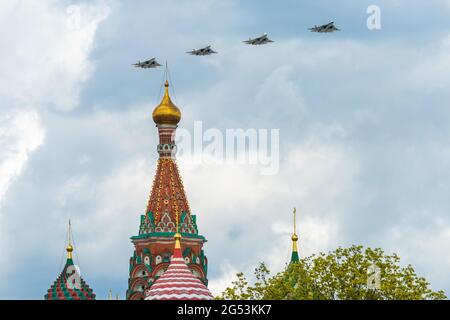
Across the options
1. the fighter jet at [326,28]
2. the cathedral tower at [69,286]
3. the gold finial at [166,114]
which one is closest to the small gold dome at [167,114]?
the gold finial at [166,114]

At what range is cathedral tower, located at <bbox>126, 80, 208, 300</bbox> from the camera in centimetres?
14283

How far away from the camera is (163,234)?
470ft

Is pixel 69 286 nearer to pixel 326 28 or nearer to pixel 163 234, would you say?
pixel 163 234

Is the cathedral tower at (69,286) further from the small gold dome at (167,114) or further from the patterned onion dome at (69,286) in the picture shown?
the small gold dome at (167,114)

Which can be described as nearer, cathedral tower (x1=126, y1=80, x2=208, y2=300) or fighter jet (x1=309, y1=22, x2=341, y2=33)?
fighter jet (x1=309, y1=22, x2=341, y2=33)

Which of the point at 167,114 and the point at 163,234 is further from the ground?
the point at 167,114

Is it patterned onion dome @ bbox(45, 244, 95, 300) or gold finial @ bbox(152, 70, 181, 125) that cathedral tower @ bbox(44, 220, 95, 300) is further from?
gold finial @ bbox(152, 70, 181, 125)

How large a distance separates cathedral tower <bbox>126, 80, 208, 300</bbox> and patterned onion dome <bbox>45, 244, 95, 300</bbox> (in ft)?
19.0

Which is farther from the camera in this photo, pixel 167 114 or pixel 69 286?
pixel 167 114

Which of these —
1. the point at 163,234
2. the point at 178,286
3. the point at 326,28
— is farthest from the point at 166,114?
the point at 326,28

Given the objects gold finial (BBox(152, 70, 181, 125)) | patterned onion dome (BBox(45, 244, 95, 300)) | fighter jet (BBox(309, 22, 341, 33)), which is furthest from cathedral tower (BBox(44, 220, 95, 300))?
fighter jet (BBox(309, 22, 341, 33))

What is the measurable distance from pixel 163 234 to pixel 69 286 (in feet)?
33.1

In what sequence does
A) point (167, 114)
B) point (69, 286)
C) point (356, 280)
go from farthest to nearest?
point (167, 114) → point (69, 286) → point (356, 280)

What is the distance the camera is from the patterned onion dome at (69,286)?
13575cm
